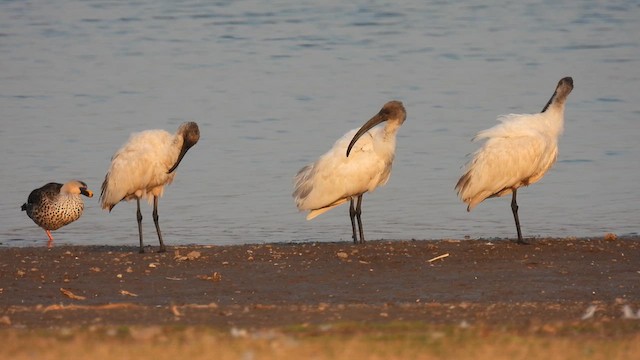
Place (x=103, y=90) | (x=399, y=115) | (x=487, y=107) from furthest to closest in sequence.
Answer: (x=103, y=90)
(x=487, y=107)
(x=399, y=115)

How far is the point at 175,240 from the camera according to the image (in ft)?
50.2

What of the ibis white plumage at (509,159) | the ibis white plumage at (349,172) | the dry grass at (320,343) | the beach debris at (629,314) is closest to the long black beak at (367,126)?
the ibis white plumage at (349,172)

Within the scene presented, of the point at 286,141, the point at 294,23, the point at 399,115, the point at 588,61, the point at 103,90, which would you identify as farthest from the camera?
the point at 294,23

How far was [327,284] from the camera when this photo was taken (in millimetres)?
12164

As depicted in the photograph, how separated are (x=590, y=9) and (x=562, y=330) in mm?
25967

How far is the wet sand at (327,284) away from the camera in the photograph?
9688 millimetres

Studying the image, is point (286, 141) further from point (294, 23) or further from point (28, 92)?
point (294, 23)

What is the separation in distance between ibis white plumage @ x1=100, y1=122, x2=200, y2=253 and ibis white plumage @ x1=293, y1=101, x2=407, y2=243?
123 cm

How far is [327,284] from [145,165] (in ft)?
9.32

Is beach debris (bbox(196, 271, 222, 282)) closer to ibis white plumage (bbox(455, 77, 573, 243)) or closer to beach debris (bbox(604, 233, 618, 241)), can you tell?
ibis white plumage (bbox(455, 77, 573, 243))

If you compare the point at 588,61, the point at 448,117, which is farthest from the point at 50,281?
the point at 588,61

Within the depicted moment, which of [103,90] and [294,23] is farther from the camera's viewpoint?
[294,23]

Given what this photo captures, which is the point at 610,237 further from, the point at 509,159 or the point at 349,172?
the point at 349,172

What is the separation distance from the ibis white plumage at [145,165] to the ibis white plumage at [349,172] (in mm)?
1235
